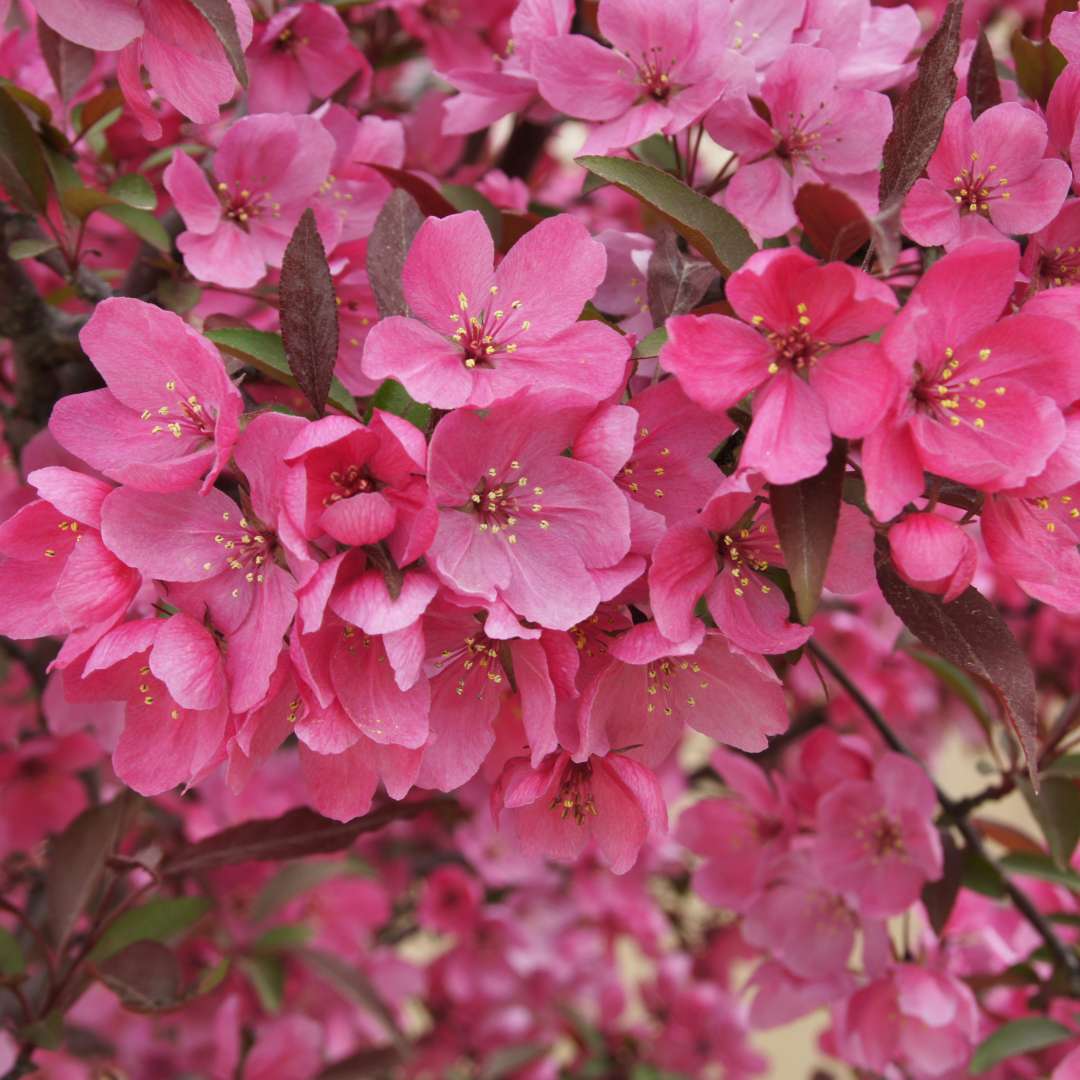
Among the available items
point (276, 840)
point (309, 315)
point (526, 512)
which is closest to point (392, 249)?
point (309, 315)

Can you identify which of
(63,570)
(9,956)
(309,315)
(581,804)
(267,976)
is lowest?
(267,976)

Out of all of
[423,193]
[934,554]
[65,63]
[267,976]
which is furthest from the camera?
[267,976]

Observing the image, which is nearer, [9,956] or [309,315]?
[309,315]

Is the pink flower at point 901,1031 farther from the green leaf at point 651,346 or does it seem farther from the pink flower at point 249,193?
the pink flower at point 249,193

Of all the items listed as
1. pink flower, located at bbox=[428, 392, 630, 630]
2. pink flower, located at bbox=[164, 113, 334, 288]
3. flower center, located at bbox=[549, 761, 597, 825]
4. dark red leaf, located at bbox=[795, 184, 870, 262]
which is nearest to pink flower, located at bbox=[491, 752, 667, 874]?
flower center, located at bbox=[549, 761, 597, 825]

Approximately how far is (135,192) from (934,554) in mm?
652

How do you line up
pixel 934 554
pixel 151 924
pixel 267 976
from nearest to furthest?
pixel 934 554, pixel 151 924, pixel 267 976

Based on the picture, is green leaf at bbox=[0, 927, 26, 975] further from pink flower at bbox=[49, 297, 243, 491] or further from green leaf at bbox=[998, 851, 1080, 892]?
green leaf at bbox=[998, 851, 1080, 892]

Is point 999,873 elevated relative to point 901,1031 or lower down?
elevated

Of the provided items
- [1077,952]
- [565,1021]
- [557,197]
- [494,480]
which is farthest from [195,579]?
[565,1021]

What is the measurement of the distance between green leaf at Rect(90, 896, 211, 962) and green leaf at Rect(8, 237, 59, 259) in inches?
23.4

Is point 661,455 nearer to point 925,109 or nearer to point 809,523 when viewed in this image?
point 809,523

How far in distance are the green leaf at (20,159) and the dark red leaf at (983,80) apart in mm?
679

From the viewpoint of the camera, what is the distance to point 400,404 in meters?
0.69
